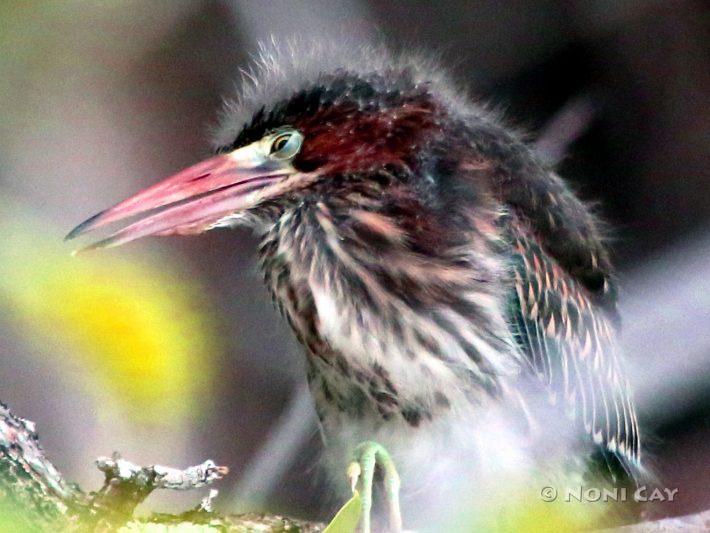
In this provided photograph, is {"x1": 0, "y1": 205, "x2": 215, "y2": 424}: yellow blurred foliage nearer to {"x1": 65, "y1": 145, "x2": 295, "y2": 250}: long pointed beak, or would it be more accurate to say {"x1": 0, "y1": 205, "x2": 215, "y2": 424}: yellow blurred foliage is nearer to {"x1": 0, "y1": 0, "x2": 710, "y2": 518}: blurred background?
{"x1": 0, "y1": 0, "x2": 710, "y2": 518}: blurred background

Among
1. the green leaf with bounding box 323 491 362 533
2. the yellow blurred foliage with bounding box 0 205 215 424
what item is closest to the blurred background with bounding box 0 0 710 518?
the yellow blurred foliage with bounding box 0 205 215 424

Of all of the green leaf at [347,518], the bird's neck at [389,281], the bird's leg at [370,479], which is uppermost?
the bird's neck at [389,281]

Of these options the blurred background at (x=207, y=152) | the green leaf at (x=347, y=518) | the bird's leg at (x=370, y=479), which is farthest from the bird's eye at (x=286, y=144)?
the green leaf at (x=347, y=518)

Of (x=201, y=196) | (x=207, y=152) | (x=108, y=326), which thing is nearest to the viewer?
(x=108, y=326)

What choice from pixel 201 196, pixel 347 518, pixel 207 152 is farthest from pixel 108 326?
pixel 207 152

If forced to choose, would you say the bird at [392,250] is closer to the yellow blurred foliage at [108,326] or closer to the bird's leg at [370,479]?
the bird's leg at [370,479]

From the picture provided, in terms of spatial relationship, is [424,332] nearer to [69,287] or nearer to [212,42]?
[69,287]

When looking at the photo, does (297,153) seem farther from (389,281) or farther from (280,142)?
(389,281)

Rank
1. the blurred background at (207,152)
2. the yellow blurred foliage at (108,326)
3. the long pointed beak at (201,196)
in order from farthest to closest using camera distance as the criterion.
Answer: the long pointed beak at (201,196) < the blurred background at (207,152) < the yellow blurred foliage at (108,326)
